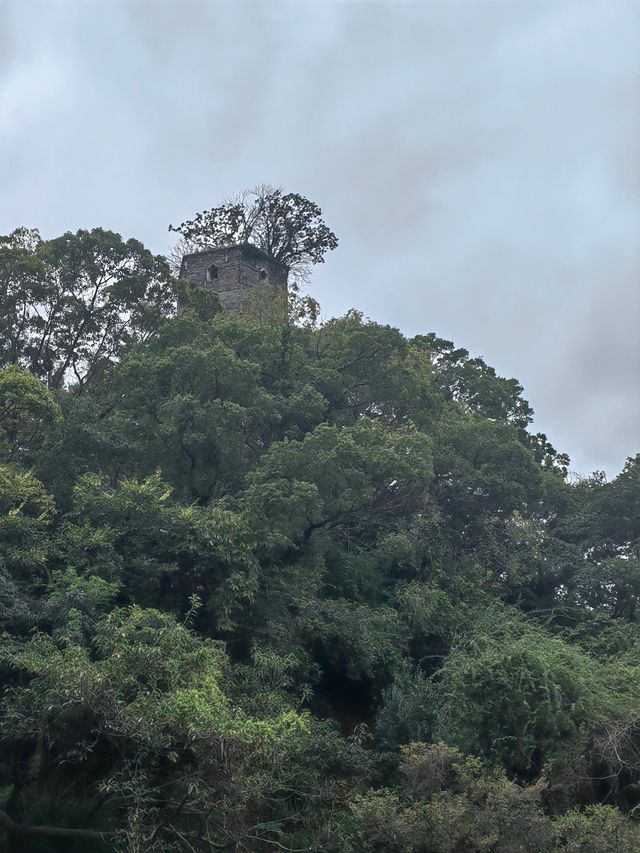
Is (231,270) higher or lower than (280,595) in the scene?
higher

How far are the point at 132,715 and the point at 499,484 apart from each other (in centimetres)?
1067

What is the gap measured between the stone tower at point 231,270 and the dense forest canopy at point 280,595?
206 inches

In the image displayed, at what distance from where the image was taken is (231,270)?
26.1 meters

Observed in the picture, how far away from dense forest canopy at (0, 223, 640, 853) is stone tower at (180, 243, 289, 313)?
5.23 metres

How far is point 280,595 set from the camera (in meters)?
13.7

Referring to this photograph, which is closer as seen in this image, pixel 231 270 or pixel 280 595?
pixel 280 595

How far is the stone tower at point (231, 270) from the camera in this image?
25781 millimetres

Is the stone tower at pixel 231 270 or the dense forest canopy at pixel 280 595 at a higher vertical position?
the stone tower at pixel 231 270

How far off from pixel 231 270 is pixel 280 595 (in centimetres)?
1422

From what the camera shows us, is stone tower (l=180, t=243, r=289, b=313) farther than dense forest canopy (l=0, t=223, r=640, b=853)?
Yes

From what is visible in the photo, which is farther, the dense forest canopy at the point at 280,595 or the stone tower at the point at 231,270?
the stone tower at the point at 231,270

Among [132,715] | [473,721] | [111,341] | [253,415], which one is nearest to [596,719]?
[473,721]

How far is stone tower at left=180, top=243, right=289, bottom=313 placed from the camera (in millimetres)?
25781

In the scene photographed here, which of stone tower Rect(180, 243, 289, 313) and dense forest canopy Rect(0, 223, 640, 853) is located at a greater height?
stone tower Rect(180, 243, 289, 313)
